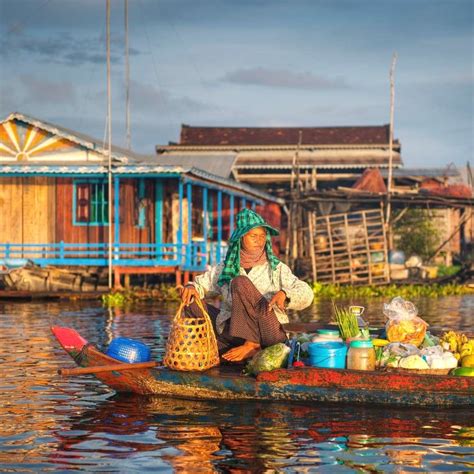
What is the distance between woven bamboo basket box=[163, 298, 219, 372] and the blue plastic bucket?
2.84 ft

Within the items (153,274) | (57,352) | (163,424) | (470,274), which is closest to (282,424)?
(163,424)

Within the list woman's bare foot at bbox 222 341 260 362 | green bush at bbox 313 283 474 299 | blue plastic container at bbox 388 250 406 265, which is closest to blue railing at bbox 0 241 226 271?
green bush at bbox 313 283 474 299

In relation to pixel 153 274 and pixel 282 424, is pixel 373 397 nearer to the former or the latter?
pixel 282 424

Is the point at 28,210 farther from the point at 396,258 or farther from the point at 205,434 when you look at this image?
the point at 205,434

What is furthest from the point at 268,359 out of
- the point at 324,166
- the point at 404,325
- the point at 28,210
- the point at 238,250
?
the point at 324,166

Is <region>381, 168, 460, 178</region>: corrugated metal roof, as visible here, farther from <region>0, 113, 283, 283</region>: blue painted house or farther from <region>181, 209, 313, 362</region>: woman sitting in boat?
<region>181, 209, 313, 362</region>: woman sitting in boat

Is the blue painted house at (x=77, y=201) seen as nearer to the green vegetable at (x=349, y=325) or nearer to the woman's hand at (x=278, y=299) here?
the green vegetable at (x=349, y=325)

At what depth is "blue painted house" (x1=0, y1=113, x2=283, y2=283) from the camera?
2208cm

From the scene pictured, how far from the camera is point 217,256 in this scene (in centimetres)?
2402

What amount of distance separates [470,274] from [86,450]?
20.5 m

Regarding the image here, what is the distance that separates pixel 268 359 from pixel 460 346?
1.87 metres

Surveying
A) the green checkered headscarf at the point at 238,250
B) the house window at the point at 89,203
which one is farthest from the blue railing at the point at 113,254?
the green checkered headscarf at the point at 238,250

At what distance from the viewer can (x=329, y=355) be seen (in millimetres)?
7961

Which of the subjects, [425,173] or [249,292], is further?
[425,173]
